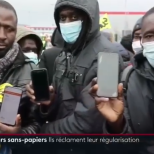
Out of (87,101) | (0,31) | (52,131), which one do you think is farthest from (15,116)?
(0,31)

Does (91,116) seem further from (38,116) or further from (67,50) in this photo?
(67,50)

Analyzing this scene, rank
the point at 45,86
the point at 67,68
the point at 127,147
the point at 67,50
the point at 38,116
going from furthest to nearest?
1. the point at 67,50
2. the point at 67,68
3. the point at 38,116
4. the point at 45,86
5. the point at 127,147

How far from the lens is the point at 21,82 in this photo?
67.2 inches

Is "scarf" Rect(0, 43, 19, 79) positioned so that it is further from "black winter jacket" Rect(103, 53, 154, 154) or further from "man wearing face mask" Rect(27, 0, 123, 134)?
"black winter jacket" Rect(103, 53, 154, 154)

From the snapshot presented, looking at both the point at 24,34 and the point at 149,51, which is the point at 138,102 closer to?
the point at 149,51

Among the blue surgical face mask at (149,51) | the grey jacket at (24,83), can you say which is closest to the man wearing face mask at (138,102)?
the blue surgical face mask at (149,51)

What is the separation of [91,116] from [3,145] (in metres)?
0.40

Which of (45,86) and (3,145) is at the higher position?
(45,86)

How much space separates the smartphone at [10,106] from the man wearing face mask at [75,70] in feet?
0.47

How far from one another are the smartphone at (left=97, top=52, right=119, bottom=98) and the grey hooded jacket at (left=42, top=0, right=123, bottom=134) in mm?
220

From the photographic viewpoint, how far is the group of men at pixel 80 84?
1346 millimetres

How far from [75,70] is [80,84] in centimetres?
9

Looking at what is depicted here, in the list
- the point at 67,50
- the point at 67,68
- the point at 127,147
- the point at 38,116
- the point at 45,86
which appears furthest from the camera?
the point at 67,50

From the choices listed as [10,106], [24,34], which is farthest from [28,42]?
[10,106]
